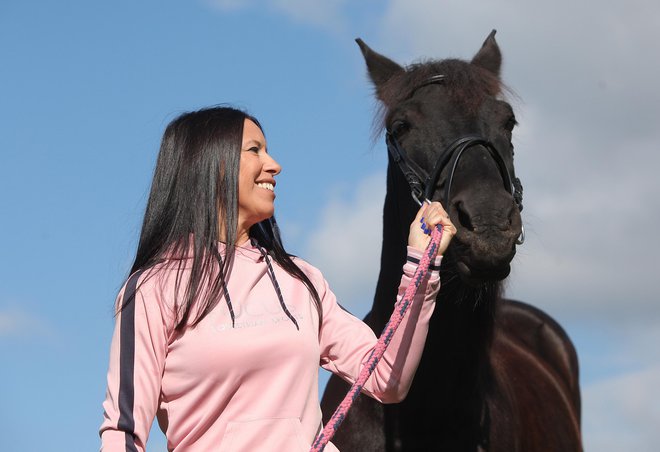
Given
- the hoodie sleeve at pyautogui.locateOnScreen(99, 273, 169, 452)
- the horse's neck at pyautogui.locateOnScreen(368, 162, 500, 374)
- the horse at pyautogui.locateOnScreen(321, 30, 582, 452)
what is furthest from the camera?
the horse's neck at pyautogui.locateOnScreen(368, 162, 500, 374)

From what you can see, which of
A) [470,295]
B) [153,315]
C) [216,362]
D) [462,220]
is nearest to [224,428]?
[216,362]

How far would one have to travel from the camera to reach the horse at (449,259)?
3586mm

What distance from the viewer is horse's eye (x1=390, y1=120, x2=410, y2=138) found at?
413 cm

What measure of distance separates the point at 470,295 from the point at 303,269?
137 centimetres

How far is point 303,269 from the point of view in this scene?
2809 millimetres

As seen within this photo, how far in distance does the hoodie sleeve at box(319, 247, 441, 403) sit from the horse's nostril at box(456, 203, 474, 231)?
73 cm

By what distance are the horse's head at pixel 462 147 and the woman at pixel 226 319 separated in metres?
0.55

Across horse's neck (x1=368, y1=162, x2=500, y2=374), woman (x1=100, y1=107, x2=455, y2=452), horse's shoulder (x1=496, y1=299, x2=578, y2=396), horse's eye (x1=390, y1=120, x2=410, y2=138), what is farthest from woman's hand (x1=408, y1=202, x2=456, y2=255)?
horse's shoulder (x1=496, y1=299, x2=578, y2=396)

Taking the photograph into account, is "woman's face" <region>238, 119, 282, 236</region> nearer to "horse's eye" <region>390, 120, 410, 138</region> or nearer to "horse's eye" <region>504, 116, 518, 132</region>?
"horse's eye" <region>390, 120, 410, 138</region>

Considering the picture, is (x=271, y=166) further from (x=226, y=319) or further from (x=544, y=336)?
(x=544, y=336)

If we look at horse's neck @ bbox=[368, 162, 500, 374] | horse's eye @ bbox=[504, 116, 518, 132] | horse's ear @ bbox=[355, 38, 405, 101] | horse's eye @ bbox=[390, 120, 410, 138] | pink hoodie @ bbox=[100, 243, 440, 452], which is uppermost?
horse's ear @ bbox=[355, 38, 405, 101]

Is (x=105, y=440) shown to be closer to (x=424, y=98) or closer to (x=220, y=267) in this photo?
(x=220, y=267)

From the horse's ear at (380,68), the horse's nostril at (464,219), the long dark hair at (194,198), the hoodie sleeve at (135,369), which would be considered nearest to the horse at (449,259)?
the horse's nostril at (464,219)

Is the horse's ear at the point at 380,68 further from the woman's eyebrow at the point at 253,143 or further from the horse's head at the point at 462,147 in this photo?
the woman's eyebrow at the point at 253,143
